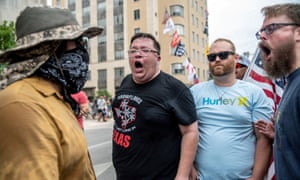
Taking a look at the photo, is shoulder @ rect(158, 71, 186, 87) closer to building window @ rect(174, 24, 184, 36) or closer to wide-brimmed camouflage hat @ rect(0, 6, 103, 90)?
wide-brimmed camouflage hat @ rect(0, 6, 103, 90)

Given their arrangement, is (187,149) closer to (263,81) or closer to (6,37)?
(263,81)

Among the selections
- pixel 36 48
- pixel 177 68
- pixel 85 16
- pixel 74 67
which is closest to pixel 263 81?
pixel 74 67

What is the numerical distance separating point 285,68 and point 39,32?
1.58 m

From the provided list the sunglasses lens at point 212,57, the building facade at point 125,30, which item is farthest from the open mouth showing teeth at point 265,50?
the building facade at point 125,30

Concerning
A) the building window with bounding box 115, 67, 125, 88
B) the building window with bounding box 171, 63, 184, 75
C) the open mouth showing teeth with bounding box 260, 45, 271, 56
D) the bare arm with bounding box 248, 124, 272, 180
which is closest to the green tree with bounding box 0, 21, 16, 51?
the bare arm with bounding box 248, 124, 272, 180

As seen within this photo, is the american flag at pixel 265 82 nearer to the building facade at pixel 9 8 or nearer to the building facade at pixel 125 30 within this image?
the building facade at pixel 9 8

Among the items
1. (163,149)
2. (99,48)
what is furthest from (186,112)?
(99,48)

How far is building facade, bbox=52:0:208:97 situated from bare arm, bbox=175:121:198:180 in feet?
133

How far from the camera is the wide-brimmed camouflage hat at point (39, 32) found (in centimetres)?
171

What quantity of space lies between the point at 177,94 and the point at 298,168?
A: 1.31 m

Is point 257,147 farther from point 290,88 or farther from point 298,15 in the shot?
point 298,15

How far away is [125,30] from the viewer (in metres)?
46.7

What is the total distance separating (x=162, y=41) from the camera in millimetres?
45594

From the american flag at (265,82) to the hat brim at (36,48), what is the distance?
2131 mm
